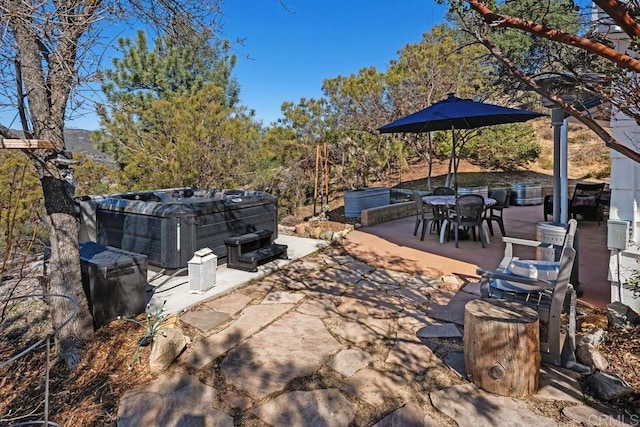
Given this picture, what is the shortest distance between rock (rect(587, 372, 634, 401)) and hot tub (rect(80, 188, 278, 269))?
3732 mm

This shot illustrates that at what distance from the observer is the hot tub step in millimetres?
4301

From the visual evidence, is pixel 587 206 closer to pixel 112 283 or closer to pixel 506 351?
pixel 506 351

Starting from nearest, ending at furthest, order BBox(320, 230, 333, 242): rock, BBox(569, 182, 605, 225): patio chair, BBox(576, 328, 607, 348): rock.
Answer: BBox(576, 328, 607, 348): rock, BBox(320, 230, 333, 242): rock, BBox(569, 182, 605, 225): patio chair

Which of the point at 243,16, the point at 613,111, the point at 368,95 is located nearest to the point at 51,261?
the point at 243,16

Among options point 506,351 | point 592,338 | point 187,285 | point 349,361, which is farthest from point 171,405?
point 592,338

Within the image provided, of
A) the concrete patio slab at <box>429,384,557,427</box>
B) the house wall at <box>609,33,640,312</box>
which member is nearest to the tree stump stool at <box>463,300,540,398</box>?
the concrete patio slab at <box>429,384,557,427</box>

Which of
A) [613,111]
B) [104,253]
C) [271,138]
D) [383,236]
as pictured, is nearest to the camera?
[613,111]

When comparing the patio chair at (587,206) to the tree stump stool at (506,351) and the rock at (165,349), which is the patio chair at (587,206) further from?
the rock at (165,349)

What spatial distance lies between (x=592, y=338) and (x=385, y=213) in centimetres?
540

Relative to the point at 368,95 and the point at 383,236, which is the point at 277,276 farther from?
the point at 368,95

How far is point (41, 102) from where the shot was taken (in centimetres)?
220

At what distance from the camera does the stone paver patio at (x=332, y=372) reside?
184 centimetres

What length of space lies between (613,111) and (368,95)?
7696 millimetres

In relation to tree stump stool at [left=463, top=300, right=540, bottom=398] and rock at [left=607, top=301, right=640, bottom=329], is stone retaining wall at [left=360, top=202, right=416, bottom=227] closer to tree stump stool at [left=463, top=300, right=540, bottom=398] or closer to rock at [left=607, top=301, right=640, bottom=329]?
rock at [left=607, top=301, right=640, bottom=329]
